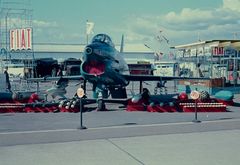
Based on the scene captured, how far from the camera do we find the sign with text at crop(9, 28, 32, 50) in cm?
2623

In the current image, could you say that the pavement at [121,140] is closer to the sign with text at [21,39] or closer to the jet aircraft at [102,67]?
the jet aircraft at [102,67]

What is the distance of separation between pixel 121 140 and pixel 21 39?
61.4 ft

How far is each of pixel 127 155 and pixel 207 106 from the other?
9914 mm

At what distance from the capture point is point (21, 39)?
2655 centimetres

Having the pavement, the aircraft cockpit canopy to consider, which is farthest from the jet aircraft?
the pavement

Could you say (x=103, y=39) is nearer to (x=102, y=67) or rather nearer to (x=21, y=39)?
(x=102, y=67)

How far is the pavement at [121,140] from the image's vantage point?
787 cm

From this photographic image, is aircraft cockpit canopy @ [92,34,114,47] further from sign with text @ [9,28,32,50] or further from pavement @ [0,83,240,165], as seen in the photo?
sign with text @ [9,28,32,50]

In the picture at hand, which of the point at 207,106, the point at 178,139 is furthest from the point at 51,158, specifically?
the point at 207,106

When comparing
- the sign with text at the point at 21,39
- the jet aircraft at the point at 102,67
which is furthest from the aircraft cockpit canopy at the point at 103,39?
the sign with text at the point at 21,39

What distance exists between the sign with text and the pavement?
1149 centimetres

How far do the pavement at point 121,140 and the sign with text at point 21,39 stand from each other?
11.5m

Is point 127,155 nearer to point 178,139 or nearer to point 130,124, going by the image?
point 178,139

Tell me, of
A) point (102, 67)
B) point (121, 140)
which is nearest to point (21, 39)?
point (102, 67)
